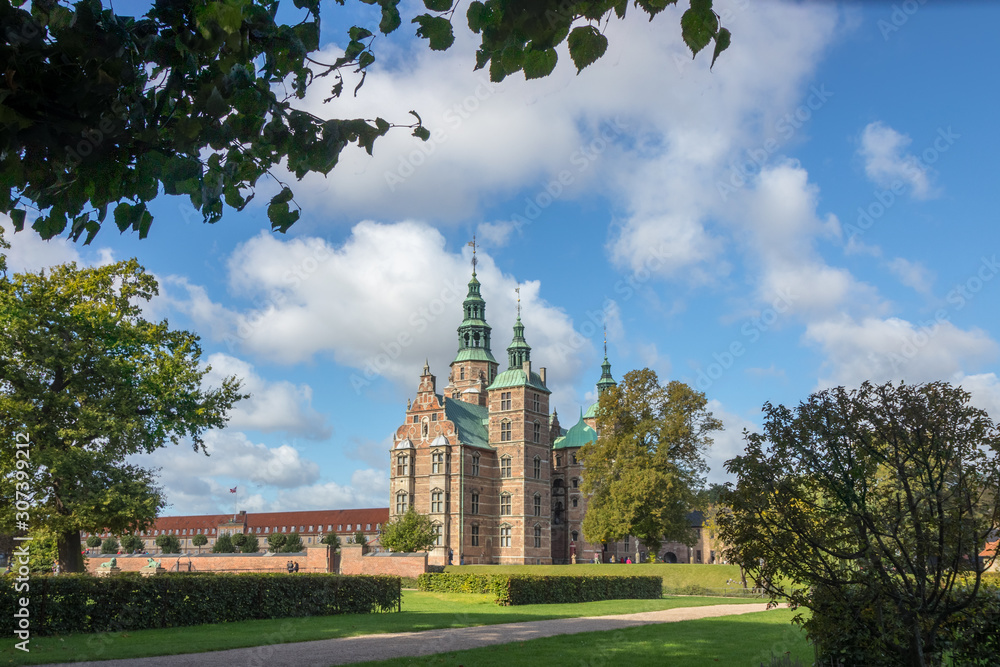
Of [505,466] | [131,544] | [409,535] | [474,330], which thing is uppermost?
[474,330]

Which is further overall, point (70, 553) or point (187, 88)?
point (70, 553)

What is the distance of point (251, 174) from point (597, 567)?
39.5 metres

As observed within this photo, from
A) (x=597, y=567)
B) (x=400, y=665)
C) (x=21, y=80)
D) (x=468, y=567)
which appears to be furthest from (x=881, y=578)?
(x=468, y=567)

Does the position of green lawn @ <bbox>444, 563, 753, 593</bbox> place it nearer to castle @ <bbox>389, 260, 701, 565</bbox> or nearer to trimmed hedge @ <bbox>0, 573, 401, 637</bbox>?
trimmed hedge @ <bbox>0, 573, 401, 637</bbox>

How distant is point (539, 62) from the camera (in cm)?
400

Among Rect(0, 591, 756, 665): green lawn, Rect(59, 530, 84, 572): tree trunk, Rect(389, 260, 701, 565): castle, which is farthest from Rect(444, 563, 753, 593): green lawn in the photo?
Rect(59, 530, 84, 572): tree trunk

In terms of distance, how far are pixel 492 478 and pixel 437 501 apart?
5474mm

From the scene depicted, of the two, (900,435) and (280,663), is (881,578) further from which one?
(280,663)

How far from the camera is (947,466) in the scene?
7.74 metres

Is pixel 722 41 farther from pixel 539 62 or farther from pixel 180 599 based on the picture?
pixel 180 599

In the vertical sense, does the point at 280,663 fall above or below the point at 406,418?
below

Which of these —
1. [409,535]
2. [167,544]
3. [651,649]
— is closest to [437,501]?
[409,535]

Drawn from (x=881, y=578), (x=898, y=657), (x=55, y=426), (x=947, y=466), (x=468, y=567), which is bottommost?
(x=468, y=567)

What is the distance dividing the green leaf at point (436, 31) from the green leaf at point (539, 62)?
424 millimetres
